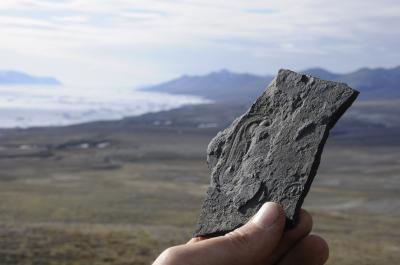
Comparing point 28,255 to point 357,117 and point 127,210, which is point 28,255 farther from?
point 357,117

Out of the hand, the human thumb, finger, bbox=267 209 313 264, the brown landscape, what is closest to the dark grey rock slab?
finger, bbox=267 209 313 264

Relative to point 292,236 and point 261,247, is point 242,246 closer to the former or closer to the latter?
point 261,247

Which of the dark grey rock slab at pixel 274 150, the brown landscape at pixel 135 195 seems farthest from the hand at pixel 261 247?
the brown landscape at pixel 135 195

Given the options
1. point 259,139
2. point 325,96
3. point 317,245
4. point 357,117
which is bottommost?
point 357,117

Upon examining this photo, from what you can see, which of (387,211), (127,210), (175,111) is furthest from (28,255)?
(175,111)

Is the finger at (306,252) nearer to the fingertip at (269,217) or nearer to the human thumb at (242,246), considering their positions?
the human thumb at (242,246)

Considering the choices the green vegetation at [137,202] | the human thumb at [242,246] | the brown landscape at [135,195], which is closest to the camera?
the human thumb at [242,246]

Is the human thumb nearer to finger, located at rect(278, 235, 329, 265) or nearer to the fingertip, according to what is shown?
the fingertip
